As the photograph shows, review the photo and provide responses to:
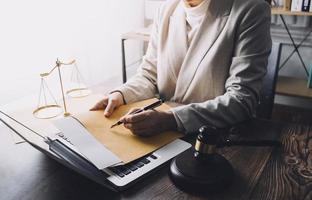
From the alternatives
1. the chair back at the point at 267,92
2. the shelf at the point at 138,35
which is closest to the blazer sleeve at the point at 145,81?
the chair back at the point at 267,92

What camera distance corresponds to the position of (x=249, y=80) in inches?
42.1

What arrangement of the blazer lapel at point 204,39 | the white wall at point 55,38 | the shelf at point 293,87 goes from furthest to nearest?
1. the shelf at point 293,87
2. the white wall at point 55,38
3. the blazer lapel at point 204,39

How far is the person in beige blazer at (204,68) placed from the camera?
0.98 m

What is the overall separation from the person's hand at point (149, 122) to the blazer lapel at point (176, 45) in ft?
1.26

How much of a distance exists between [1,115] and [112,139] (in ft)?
1.31

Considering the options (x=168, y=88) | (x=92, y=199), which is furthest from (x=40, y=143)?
(x=168, y=88)

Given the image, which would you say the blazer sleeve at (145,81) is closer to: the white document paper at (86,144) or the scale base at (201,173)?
the white document paper at (86,144)

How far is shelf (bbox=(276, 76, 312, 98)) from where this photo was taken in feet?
7.32

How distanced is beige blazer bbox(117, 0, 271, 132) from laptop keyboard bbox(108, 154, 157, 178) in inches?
7.4

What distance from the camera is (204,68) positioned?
120 centimetres

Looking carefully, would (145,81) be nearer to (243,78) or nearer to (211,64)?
(211,64)

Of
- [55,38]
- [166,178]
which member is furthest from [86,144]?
[55,38]

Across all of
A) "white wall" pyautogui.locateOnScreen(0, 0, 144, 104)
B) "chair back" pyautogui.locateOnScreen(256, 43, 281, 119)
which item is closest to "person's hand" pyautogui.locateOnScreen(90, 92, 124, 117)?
"chair back" pyautogui.locateOnScreen(256, 43, 281, 119)

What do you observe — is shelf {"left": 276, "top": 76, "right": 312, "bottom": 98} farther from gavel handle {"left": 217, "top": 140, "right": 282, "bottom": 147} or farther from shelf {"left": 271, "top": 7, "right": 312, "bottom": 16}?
gavel handle {"left": 217, "top": 140, "right": 282, "bottom": 147}
